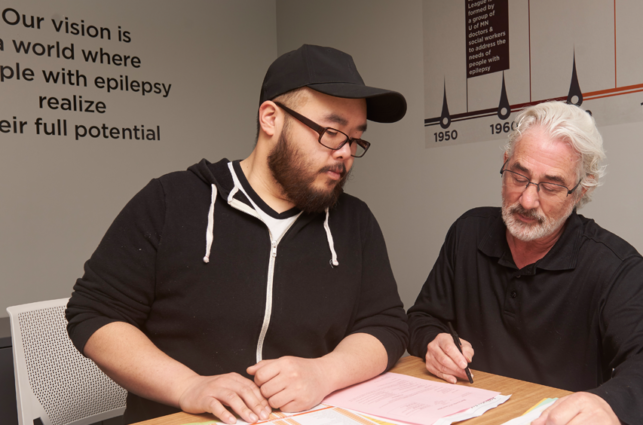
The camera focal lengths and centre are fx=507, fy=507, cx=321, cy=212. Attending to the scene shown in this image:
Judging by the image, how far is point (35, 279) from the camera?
3094mm

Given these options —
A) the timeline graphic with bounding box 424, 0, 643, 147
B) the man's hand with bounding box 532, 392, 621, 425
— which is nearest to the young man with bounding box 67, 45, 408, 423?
the man's hand with bounding box 532, 392, 621, 425

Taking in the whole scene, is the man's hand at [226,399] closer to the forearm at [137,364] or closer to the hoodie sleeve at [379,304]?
the forearm at [137,364]

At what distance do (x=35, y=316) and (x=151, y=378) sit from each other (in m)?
0.71

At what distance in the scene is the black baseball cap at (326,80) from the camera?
4.28 feet

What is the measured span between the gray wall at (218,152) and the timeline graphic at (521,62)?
11 cm

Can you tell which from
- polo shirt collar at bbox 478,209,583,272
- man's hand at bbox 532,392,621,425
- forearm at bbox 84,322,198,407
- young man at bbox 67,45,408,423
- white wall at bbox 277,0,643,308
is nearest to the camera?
man's hand at bbox 532,392,621,425

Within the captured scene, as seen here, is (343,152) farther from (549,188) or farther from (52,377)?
(52,377)

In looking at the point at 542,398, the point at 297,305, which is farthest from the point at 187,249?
the point at 542,398

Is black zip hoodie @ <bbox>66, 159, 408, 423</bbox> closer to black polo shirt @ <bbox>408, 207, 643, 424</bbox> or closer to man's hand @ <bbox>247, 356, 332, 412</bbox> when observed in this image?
man's hand @ <bbox>247, 356, 332, 412</bbox>

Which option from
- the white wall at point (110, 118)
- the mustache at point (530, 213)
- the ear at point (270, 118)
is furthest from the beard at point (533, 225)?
the white wall at point (110, 118)

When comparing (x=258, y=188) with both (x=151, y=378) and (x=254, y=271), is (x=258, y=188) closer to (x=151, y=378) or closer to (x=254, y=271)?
(x=254, y=271)

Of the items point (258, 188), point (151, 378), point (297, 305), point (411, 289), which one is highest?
point (258, 188)

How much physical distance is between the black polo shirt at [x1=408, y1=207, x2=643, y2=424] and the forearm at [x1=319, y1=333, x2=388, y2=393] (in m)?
0.24

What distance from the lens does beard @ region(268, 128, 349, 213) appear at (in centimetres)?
136
